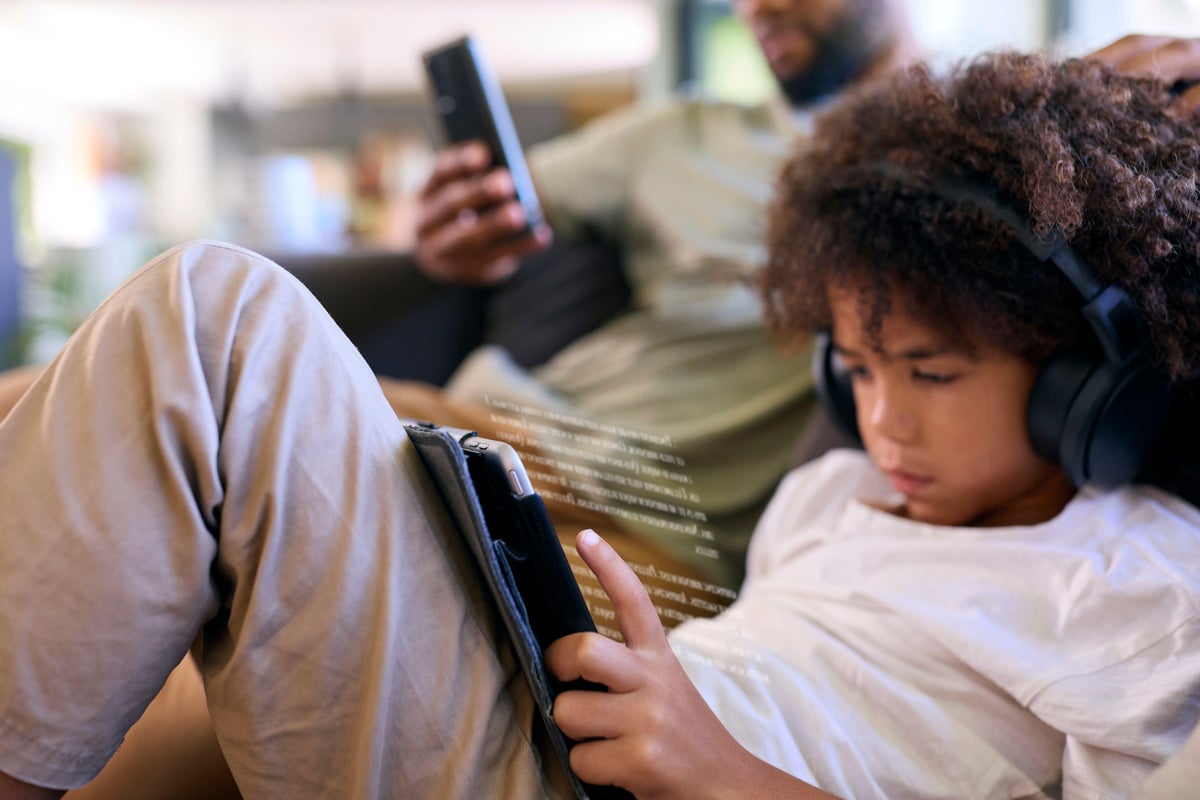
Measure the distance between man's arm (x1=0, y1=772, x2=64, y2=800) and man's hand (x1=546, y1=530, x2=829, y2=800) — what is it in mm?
203

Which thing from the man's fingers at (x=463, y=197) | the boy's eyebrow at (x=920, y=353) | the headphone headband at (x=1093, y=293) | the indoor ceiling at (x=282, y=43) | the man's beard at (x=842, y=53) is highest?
the indoor ceiling at (x=282, y=43)

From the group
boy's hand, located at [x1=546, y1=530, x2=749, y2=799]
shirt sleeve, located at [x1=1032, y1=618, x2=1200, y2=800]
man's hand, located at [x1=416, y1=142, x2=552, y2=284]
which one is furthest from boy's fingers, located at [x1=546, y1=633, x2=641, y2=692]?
man's hand, located at [x1=416, y1=142, x2=552, y2=284]

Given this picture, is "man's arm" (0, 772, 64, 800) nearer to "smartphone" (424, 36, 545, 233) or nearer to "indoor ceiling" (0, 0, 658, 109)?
"smartphone" (424, 36, 545, 233)

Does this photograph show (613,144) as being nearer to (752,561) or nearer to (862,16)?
(862,16)

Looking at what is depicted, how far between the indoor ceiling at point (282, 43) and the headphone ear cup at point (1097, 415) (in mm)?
2058

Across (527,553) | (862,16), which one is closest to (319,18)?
(862,16)

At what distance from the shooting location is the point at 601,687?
41 cm

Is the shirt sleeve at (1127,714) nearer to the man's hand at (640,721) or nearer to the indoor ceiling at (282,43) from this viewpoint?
the man's hand at (640,721)

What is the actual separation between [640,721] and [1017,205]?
337 mm

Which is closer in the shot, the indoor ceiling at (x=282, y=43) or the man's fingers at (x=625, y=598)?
the man's fingers at (x=625, y=598)

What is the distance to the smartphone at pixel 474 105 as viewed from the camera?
A: 93cm

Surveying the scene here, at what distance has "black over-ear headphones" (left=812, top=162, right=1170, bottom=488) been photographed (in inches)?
19.9

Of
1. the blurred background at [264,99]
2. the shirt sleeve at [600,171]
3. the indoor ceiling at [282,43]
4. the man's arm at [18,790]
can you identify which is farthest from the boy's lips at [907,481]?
the indoor ceiling at [282,43]

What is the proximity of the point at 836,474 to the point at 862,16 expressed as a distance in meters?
A: 0.50
